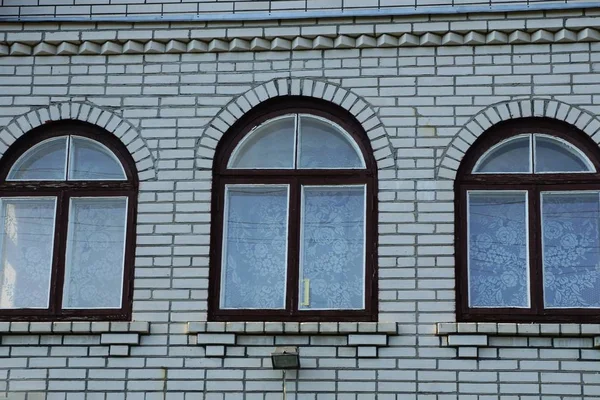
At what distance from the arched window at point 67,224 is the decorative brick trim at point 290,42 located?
2.80ft

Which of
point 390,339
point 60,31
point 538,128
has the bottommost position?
point 390,339

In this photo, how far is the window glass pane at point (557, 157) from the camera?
13641 mm

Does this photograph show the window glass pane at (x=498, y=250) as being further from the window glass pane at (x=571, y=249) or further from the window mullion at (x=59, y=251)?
the window mullion at (x=59, y=251)

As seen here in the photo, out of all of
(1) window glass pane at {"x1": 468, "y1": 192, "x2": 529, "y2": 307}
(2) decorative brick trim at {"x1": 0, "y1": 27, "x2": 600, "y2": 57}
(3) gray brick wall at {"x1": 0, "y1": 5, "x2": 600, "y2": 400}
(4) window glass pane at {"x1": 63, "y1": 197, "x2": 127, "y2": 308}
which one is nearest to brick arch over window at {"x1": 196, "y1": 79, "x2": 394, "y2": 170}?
(3) gray brick wall at {"x1": 0, "y1": 5, "x2": 600, "y2": 400}

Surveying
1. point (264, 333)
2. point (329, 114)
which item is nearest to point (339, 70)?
point (329, 114)

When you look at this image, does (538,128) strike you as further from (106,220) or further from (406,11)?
(106,220)

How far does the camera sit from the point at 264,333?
13141 mm

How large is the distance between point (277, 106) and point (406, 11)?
5.52 ft

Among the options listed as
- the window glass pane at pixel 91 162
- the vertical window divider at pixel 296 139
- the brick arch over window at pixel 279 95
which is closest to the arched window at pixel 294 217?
the vertical window divider at pixel 296 139

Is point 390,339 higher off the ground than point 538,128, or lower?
lower

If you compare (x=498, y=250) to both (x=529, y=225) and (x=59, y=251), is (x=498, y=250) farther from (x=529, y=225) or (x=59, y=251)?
(x=59, y=251)

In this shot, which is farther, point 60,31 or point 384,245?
point 60,31

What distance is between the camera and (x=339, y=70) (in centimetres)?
1395

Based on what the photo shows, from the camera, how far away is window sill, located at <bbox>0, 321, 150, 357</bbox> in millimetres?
13250
